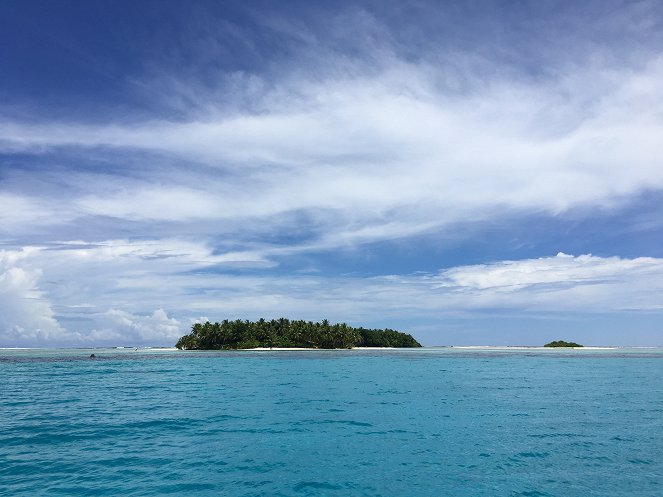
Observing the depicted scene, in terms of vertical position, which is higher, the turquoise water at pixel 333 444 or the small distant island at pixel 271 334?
the small distant island at pixel 271 334

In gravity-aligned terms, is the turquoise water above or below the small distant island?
below

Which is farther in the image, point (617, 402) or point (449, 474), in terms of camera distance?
point (617, 402)

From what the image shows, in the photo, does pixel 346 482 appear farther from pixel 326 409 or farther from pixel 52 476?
pixel 326 409

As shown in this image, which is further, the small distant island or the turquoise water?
the small distant island

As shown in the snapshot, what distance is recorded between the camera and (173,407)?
35938 millimetres

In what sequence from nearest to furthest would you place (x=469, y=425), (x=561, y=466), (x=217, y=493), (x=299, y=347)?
(x=217, y=493)
(x=561, y=466)
(x=469, y=425)
(x=299, y=347)

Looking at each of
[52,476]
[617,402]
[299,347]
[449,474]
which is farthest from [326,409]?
[299,347]

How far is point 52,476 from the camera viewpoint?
18.5 metres

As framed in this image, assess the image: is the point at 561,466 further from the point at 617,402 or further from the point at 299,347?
the point at 299,347

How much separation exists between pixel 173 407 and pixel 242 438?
13717mm

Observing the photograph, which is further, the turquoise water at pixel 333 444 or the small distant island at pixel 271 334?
the small distant island at pixel 271 334

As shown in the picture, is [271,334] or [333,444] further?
[271,334]

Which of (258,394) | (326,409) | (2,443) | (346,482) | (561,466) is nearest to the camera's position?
(346,482)

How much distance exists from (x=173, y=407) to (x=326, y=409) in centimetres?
1220
